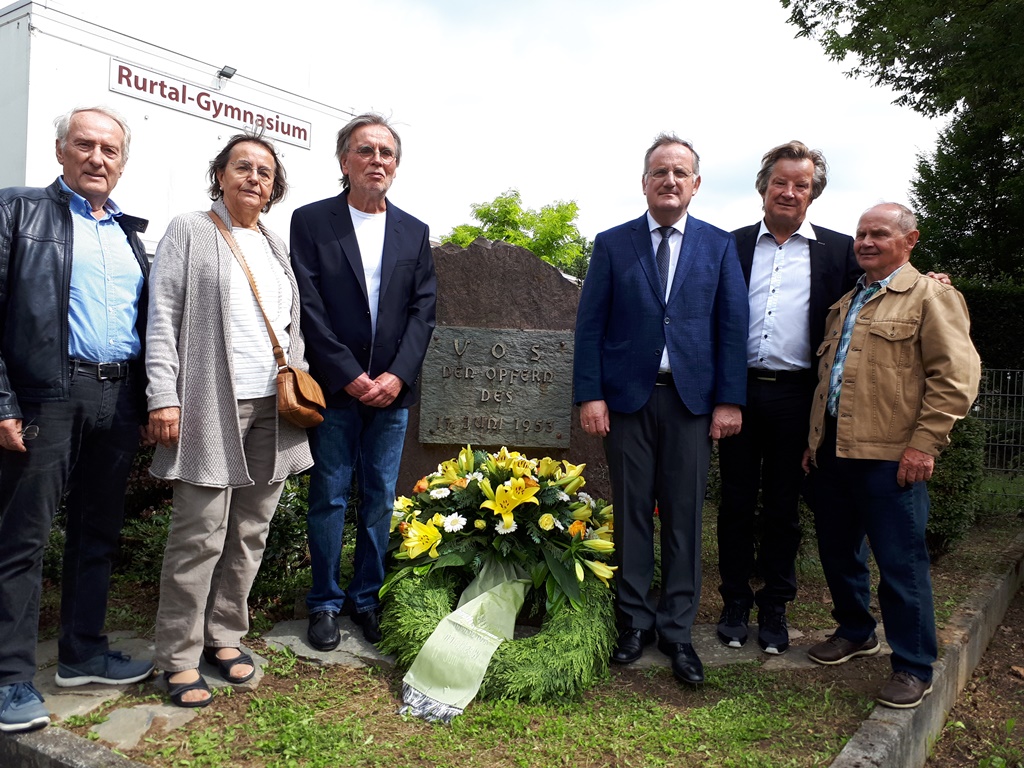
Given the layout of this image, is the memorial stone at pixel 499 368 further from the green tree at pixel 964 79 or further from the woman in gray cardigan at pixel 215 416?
the green tree at pixel 964 79

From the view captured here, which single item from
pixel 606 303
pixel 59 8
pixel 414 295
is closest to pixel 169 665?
pixel 414 295

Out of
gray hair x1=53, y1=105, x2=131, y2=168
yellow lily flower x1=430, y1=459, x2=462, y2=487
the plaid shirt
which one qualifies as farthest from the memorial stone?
gray hair x1=53, y1=105, x2=131, y2=168

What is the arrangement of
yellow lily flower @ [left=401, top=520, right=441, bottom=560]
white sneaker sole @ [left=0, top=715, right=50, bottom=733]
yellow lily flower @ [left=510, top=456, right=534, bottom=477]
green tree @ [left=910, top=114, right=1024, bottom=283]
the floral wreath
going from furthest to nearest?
1. green tree @ [left=910, top=114, right=1024, bottom=283]
2. yellow lily flower @ [left=510, top=456, right=534, bottom=477]
3. yellow lily flower @ [left=401, top=520, right=441, bottom=560]
4. the floral wreath
5. white sneaker sole @ [left=0, top=715, right=50, bottom=733]

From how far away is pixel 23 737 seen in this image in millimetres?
2518

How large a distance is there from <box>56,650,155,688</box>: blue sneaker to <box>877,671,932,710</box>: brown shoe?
8.58ft

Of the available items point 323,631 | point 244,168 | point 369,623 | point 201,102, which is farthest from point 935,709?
point 201,102

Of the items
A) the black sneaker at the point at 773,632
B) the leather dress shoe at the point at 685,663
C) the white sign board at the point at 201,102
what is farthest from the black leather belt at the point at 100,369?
the white sign board at the point at 201,102

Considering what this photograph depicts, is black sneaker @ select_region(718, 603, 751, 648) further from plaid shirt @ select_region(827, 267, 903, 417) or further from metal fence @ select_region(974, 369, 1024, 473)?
metal fence @ select_region(974, 369, 1024, 473)

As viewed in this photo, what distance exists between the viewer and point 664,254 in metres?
3.29

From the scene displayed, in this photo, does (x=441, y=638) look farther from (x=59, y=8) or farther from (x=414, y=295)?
(x=59, y=8)

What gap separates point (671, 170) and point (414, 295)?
1161mm

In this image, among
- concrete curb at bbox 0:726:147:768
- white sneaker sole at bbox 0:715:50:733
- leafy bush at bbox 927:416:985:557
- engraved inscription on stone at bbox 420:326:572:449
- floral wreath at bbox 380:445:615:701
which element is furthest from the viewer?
leafy bush at bbox 927:416:985:557

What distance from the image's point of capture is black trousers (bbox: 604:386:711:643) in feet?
10.4

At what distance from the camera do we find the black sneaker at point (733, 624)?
3.39 metres
